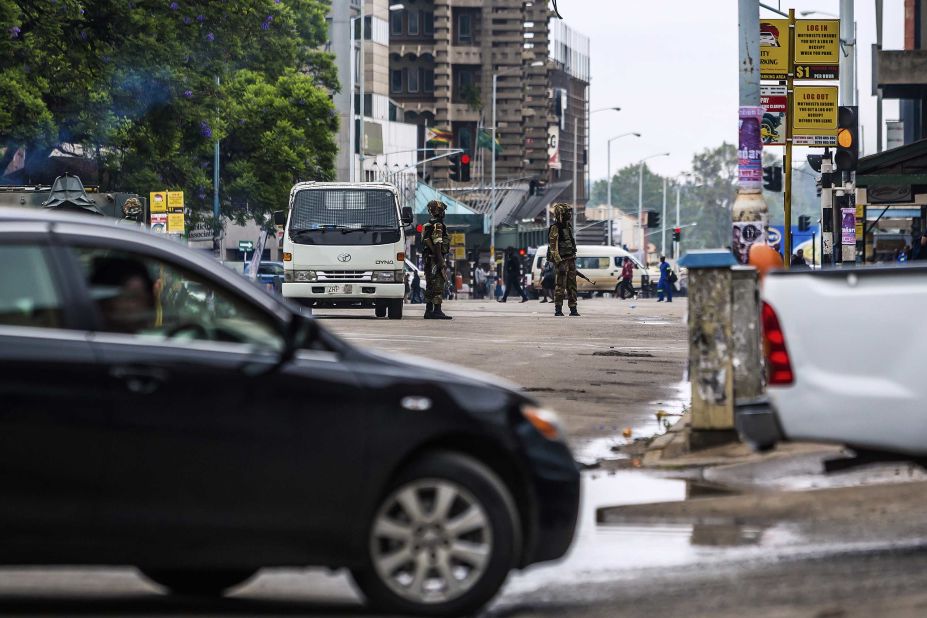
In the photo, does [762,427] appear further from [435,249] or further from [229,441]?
[435,249]

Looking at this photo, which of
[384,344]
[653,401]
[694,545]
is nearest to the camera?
[694,545]

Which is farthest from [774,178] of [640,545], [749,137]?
[640,545]

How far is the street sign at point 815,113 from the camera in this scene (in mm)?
25359

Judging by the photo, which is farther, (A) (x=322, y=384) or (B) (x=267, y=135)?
(B) (x=267, y=135)

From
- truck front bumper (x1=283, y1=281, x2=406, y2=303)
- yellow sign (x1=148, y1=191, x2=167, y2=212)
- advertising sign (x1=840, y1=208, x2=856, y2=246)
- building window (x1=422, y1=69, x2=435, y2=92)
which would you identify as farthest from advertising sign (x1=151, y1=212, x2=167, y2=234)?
building window (x1=422, y1=69, x2=435, y2=92)

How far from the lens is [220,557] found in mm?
6633

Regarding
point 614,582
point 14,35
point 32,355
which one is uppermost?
point 14,35

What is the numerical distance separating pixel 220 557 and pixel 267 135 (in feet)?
205

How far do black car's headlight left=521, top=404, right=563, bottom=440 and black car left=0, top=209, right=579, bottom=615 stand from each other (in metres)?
0.05

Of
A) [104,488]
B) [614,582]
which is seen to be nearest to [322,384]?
[104,488]

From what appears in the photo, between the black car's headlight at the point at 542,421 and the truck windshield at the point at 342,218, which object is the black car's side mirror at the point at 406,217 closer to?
the truck windshield at the point at 342,218

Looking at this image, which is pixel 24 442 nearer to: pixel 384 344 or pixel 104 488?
pixel 104 488

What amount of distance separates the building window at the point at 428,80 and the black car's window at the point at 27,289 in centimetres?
11237

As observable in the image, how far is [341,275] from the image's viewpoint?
29.8m
